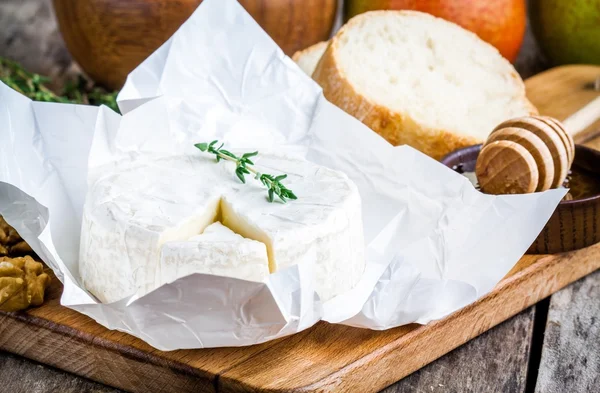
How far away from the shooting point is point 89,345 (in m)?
1.29

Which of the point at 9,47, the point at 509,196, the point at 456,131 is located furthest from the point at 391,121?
the point at 9,47

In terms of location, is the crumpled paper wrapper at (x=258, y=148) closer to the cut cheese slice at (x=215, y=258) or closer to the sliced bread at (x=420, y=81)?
the cut cheese slice at (x=215, y=258)

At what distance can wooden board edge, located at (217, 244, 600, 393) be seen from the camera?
4.02 ft

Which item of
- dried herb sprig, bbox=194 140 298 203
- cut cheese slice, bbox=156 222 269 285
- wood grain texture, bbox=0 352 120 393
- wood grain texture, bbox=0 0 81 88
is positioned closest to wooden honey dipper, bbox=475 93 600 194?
dried herb sprig, bbox=194 140 298 203

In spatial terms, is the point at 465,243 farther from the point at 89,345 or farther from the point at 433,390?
the point at 89,345

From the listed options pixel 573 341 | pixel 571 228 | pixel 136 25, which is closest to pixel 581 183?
pixel 571 228

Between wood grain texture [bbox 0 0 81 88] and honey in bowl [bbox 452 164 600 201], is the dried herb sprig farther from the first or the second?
wood grain texture [bbox 0 0 81 88]

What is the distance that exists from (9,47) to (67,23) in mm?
583

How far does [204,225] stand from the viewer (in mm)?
1411

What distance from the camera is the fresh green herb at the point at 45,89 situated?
2.00m

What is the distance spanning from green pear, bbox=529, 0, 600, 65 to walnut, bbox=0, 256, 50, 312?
6.45 ft

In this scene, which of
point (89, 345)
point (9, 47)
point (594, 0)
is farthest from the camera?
point (9, 47)

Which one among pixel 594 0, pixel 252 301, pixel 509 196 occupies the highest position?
pixel 252 301

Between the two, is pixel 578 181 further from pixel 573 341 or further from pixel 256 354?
pixel 256 354
